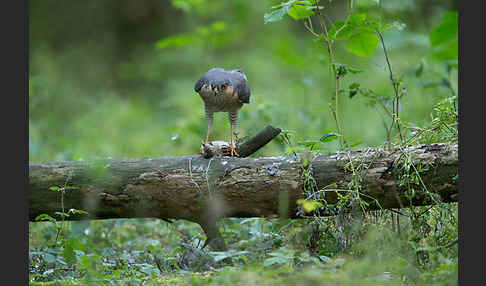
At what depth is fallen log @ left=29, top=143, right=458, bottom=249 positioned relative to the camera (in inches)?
115

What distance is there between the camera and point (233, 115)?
368 centimetres

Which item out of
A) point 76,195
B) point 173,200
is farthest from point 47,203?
point 173,200

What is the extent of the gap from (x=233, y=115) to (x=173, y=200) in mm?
889

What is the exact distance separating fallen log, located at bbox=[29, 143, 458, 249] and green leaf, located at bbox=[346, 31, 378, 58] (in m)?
1.10

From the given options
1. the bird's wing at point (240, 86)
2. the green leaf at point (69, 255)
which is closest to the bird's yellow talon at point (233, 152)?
the bird's wing at point (240, 86)

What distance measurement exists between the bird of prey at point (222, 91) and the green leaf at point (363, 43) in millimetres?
969

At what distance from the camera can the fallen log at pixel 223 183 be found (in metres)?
2.93

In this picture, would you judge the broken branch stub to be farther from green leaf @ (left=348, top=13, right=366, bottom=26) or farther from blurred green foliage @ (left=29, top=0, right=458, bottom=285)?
green leaf @ (left=348, top=13, right=366, bottom=26)

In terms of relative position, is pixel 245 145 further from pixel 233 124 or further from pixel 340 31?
pixel 340 31

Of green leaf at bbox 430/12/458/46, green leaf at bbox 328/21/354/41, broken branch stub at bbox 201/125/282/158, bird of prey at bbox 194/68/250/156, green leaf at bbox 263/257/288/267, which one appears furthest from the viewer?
green leaf at bbox 430/12/458/46

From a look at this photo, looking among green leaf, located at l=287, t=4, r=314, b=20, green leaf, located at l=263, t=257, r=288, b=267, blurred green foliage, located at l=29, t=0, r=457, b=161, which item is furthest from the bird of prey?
blurred green foliage, located at l=29, t=0, r=457, b=161

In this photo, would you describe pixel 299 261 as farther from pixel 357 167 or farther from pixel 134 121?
pixel 134 121

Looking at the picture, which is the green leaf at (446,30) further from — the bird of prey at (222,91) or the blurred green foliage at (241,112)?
the bird of prey at (222,91)

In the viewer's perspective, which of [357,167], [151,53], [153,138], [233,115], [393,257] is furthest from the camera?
[151,53]
